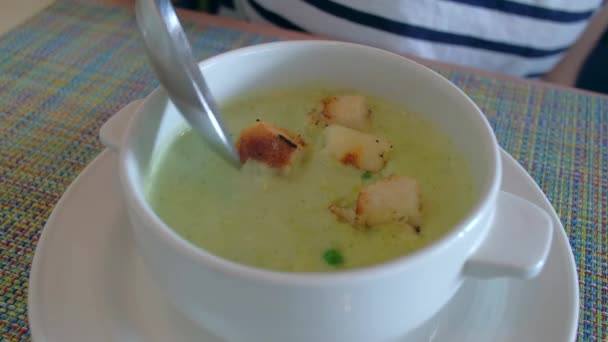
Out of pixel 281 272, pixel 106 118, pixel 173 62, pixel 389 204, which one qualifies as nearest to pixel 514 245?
pixel 389 204

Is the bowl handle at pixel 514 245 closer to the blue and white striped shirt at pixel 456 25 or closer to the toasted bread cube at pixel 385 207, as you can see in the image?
the toasted bread cube at pixel 385 207

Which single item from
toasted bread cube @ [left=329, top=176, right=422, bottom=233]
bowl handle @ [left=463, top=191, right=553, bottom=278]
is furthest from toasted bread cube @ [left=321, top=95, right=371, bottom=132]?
bowl handle @ [left=463, top=191, right=553, bottom=278]

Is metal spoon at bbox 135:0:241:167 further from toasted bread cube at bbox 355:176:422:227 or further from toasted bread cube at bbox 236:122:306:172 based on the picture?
toasted bread cube at bbox 355:176:422:227

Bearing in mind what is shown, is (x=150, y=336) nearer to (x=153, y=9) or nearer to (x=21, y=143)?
(x=153, y=9)

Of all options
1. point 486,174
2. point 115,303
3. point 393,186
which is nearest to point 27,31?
point 115,303

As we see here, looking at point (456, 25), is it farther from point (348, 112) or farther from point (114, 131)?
point (114, 131)

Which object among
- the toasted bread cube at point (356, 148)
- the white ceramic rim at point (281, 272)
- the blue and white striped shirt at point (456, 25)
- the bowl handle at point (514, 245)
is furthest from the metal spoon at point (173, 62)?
the blue and white striped shirt at point (456, 25)
